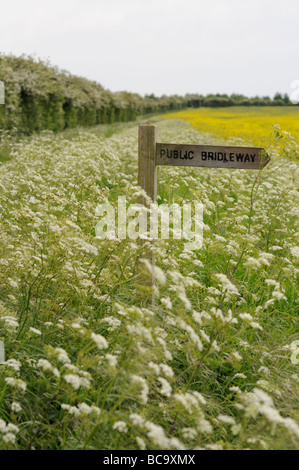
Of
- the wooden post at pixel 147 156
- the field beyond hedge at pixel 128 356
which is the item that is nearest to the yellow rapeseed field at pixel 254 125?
the wooden post at pixel 147 156

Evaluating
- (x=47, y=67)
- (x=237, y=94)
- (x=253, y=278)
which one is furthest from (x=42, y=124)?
(x=237, y=94)

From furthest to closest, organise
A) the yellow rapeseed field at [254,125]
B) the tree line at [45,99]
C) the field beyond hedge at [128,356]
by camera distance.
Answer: the tree line at [45,99] < the yellow rapeseed field at [254,125] < the field beyond hedge at [128,356]

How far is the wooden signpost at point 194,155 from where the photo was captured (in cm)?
464

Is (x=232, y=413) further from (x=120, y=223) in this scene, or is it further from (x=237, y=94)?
(x=237, y=94)

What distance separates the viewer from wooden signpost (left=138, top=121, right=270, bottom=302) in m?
4.64

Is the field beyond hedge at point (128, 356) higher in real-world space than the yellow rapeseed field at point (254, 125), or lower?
lower

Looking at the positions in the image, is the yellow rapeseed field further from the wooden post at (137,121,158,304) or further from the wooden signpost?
the wooden post at (137,121,158,304)

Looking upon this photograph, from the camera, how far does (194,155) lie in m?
4.67

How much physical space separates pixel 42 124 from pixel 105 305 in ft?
66.3

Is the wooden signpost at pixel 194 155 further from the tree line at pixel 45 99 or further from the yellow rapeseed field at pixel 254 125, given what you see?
the tree line at pixel 45 99

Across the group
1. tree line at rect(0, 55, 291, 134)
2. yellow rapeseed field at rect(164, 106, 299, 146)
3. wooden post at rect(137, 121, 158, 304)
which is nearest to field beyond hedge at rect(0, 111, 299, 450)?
wooden post at rect(137, 121, 158, 304)

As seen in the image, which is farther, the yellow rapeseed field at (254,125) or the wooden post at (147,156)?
the yellow rapeseed field at (254,125)

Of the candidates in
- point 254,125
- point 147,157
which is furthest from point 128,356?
point 254,125

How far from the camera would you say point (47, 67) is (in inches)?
950
